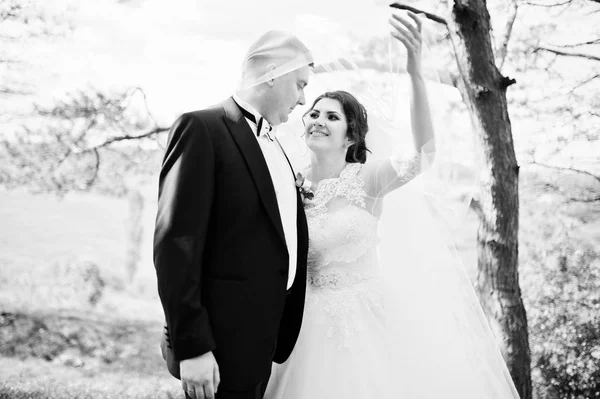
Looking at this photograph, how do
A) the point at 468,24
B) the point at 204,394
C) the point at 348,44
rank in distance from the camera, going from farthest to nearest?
1. the point at 468,24
2. the point at 348,44
3. the point at 204,394

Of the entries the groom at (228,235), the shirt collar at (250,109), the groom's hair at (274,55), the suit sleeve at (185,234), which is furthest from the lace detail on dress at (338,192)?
the suit sleeve at (185,234)

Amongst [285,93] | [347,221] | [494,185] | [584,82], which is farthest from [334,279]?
[584,82]

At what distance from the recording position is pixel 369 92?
240 centimetres

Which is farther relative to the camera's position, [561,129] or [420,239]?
[561,129]

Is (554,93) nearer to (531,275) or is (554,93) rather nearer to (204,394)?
(531,275)

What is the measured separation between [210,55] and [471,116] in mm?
2729

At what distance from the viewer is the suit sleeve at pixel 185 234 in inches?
52.7

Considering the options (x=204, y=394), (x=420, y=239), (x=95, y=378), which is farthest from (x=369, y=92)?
(x=95, y=378)

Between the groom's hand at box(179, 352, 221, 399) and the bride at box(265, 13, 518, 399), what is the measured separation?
0.64 m

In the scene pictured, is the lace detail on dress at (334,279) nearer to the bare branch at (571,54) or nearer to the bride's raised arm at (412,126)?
the bride's raised arm at (412,126)

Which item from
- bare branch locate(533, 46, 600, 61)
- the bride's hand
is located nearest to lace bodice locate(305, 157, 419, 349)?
the bride's hand

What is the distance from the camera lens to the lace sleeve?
2.00 m

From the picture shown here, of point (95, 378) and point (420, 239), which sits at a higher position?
point (420, 239)

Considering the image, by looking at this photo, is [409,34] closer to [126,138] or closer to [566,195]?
[566,195]
